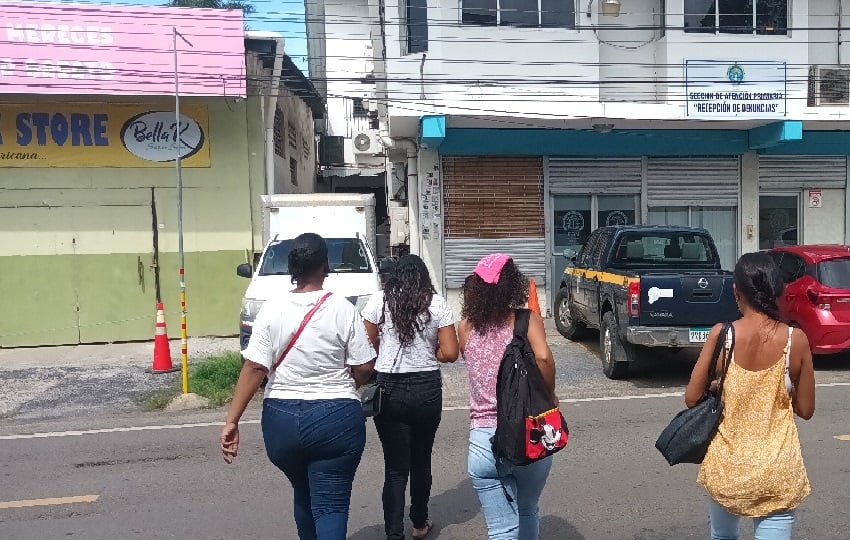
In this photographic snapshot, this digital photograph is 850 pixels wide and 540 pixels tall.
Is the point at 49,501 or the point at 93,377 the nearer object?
the point at 49,501

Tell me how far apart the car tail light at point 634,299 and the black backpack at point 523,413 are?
5809 millimetres

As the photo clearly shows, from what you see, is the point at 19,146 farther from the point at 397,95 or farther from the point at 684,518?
the point at 684,518

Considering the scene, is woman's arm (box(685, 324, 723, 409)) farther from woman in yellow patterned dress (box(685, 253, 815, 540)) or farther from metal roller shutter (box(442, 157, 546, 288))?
metal roller shutter (box(442, 157, 546, 288))

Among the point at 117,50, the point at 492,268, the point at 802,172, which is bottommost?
the point at 492,268

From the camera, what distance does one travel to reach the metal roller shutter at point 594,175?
50.8 ft

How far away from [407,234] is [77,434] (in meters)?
9.71

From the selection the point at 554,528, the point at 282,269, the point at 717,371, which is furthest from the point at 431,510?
the point at 282,269

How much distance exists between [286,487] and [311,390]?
2.59 metres

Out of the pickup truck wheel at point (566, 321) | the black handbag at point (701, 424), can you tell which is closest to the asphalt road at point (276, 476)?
the black handbag at point (701, 424)

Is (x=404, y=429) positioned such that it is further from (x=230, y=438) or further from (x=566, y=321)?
(x=566, y=321)

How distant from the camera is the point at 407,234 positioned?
54.6ft

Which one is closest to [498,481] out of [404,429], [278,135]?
[404,429]

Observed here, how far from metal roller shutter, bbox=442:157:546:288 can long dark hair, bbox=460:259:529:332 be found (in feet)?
37.8

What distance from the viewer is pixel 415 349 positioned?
4250mm
